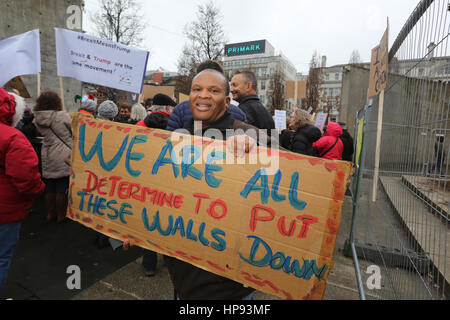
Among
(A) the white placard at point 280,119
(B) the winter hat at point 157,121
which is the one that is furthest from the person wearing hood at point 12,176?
(A) the white placard at point 280,119

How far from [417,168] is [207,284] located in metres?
1.35

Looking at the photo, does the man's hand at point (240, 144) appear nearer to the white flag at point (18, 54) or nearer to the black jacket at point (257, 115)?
the black jacket at point (257, 115)

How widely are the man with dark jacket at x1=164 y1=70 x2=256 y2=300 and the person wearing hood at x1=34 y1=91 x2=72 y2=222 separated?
284 centimetres

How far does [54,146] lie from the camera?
3.68m

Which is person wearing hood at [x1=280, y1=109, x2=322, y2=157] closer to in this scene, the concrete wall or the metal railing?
the metal railing

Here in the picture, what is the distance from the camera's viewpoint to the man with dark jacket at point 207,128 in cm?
138

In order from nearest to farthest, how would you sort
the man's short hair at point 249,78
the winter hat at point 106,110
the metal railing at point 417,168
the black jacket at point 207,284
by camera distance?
1. the metal railing at point 417,168
2. the black jacket at point 207,284
3. the man's short hair at point 249,78
4. the winter hat at point 106,110

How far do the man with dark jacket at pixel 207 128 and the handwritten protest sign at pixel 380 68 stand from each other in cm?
169

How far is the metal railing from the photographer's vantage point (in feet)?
3.74

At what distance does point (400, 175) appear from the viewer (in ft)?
5.97

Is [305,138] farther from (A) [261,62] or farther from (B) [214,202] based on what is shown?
(A) [261,62]

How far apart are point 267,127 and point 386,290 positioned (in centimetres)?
173

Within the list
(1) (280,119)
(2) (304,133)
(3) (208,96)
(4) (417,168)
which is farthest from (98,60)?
(1) (280,119)

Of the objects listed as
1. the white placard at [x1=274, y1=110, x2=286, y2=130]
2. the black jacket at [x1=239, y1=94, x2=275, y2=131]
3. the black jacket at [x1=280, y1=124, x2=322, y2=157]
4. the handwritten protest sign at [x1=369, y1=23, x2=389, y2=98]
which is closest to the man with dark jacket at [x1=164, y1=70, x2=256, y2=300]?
the black jacket at [x1=239, y1=94, x2=275, y2=131]
